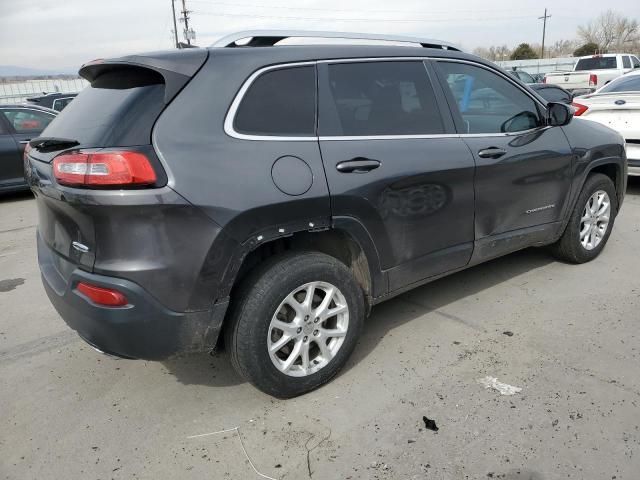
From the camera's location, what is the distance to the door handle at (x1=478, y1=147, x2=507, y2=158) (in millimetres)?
3418

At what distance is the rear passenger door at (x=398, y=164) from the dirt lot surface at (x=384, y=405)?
1.88ft

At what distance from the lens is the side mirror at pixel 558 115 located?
13.0 ft

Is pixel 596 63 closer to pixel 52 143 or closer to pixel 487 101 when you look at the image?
Answer: pixel 487 101

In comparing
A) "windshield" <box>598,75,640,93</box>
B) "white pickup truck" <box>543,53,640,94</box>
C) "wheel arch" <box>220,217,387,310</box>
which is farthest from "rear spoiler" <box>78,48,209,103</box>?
"white pickup truck" <box>543,53,640,94</box>

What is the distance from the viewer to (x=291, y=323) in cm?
Result: 271

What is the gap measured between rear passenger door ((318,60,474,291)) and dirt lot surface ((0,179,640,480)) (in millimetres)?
574

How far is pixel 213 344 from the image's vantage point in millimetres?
2551

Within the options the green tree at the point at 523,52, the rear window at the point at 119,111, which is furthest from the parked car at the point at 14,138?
the green tree at the point at 523,52

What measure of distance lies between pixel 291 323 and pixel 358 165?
91cm

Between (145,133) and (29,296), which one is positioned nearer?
(145,133)

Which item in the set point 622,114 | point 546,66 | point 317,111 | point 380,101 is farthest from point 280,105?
point 546,66

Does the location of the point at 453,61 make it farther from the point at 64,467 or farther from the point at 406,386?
the point at 64,467

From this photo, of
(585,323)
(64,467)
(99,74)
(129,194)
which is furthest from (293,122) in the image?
(585,323)

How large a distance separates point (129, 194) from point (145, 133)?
29 centimetres
